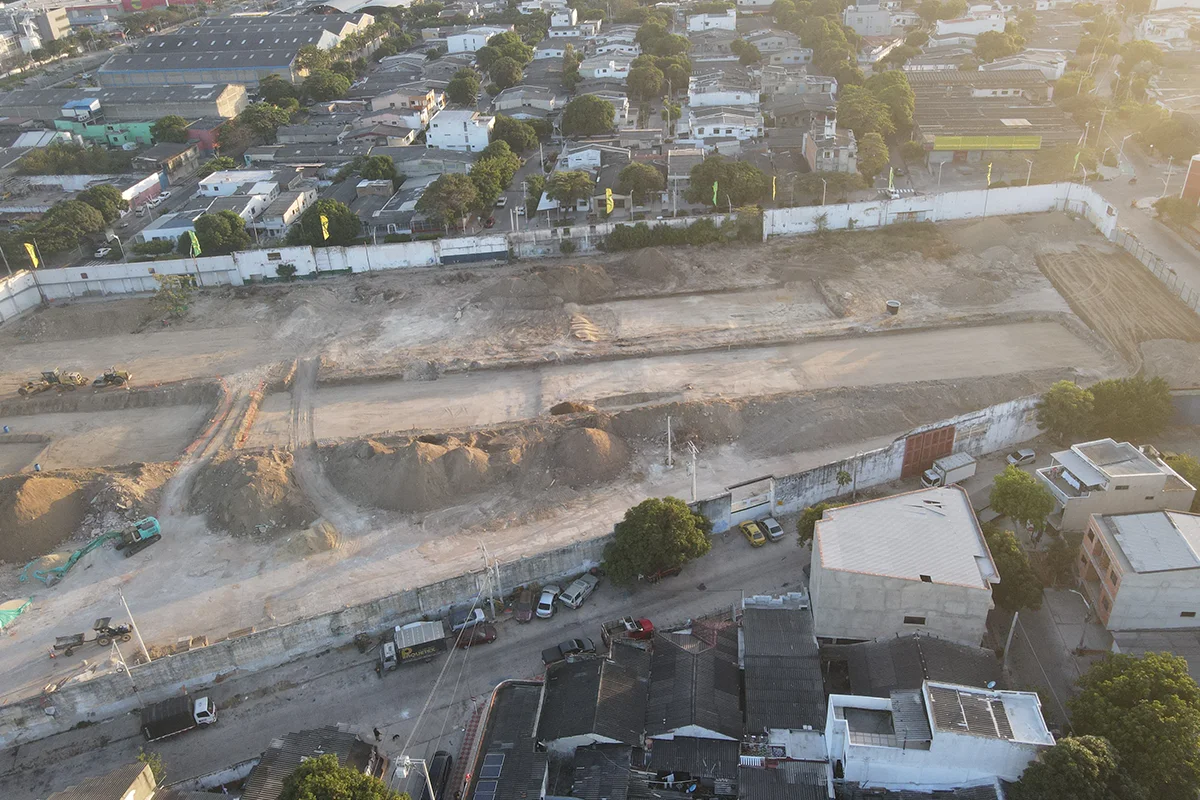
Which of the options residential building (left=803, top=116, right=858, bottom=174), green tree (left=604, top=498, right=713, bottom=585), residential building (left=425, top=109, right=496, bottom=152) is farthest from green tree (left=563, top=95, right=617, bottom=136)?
green tree (left=604, top=498, right=713, bottom=585)

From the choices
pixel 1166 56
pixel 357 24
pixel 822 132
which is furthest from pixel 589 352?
pixel 357 24

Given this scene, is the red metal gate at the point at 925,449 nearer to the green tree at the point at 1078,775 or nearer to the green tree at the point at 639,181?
the green tree at the point at 1078,775

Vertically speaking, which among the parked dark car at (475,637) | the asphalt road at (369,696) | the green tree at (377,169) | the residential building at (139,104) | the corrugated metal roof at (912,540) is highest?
the residential building at (139,104)

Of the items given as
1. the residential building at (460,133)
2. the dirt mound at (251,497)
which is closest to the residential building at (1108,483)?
the dirt mound at (251,497)

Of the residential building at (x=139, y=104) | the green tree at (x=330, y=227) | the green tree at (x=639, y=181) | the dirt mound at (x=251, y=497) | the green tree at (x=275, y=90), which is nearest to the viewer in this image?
the dirt mound at (x=251, y=497)

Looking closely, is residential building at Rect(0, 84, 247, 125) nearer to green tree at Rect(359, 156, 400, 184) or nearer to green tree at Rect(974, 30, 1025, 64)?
green tree at Rect(359, 156, 400, 184)
